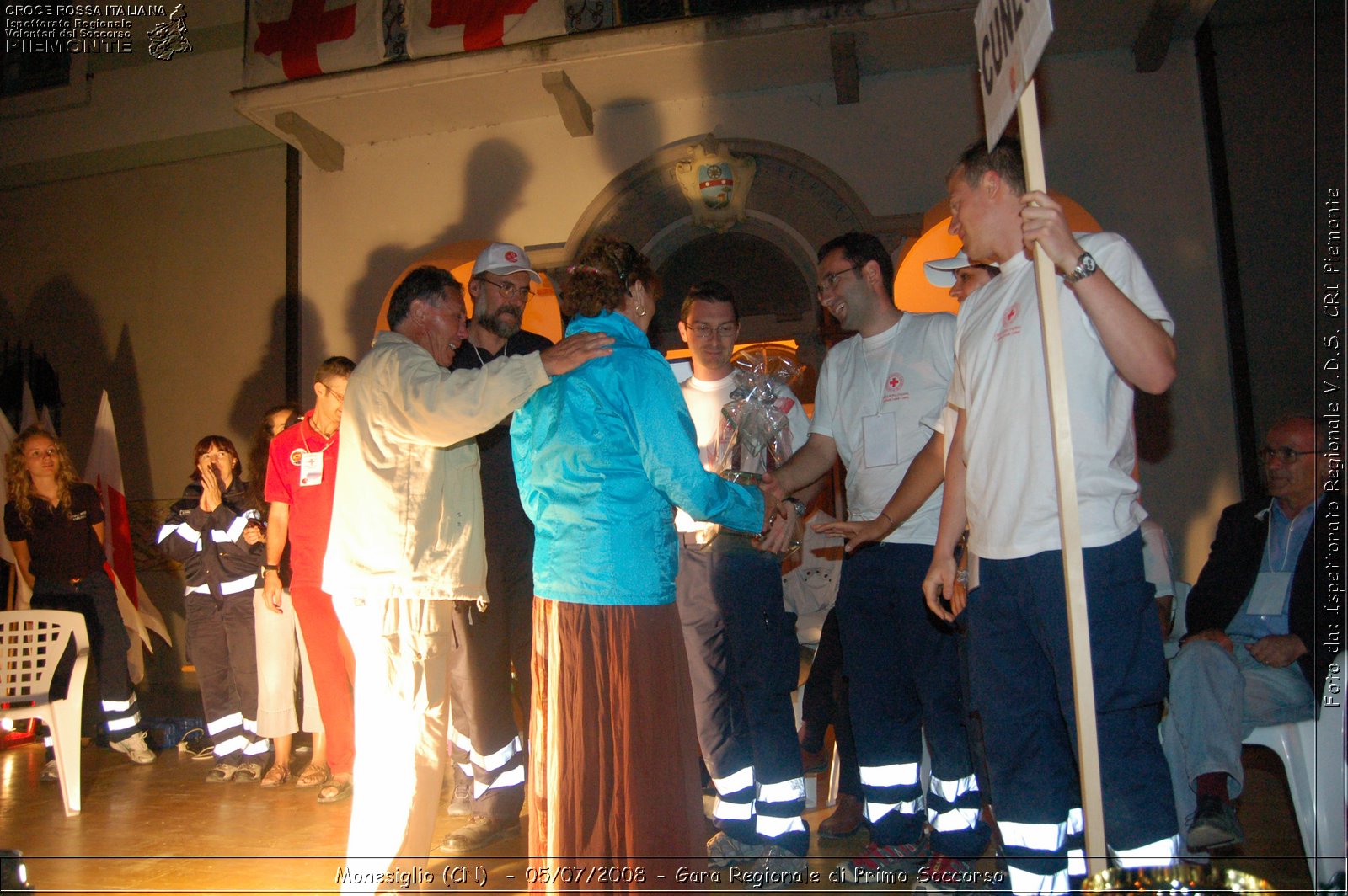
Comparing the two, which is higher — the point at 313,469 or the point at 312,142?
the point at 312,142

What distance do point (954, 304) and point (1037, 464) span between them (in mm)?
3411

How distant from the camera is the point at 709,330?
3.80 metres

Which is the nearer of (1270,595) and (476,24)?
(1270,595)

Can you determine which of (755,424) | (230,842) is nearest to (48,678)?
(230,842)

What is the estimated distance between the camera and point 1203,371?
6.62m

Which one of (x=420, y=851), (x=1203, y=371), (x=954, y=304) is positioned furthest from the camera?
(x=1203, y=371)

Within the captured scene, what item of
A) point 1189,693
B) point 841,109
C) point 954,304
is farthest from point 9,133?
point 1189,693

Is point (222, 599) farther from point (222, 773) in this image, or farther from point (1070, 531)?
point (1070, 531)

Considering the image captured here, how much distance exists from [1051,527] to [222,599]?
4.78 m

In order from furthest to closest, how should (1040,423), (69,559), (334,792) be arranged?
(69,559) < (334,792) < (1040,423)

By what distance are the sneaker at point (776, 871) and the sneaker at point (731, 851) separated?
4cm

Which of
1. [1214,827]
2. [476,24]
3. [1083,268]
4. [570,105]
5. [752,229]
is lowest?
[1214,827]

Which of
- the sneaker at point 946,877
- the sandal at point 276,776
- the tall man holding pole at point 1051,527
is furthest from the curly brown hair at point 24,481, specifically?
the tall man holding pole at point 1051,527

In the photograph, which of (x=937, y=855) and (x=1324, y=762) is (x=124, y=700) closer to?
(x=937, y=855)
